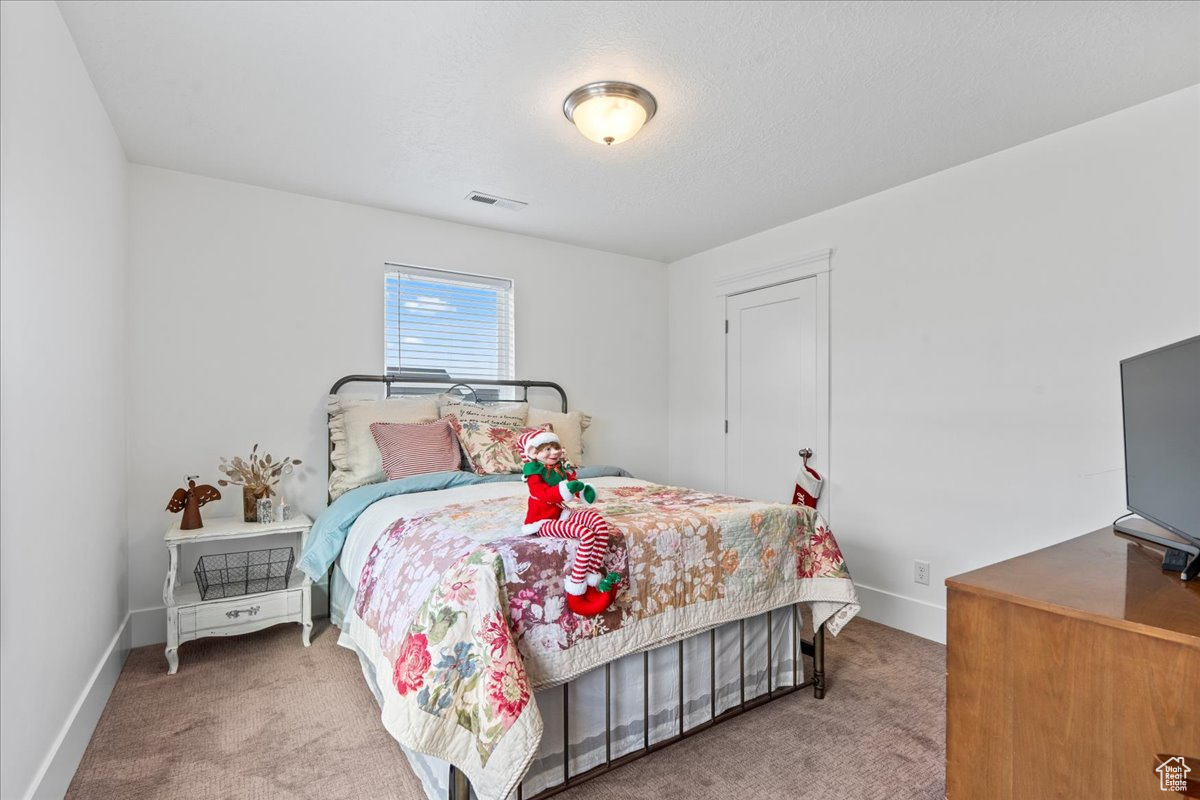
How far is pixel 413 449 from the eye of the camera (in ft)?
10.0

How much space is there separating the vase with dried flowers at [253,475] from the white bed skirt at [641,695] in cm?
105

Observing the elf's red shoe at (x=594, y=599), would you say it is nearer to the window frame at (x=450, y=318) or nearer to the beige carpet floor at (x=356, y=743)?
the beige carpet floor at (x=356, y=743)

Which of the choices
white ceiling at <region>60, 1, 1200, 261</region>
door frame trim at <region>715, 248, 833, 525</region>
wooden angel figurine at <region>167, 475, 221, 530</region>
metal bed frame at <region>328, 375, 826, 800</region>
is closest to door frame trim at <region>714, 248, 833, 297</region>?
door frame trim at <region>715, 248, 833, 525</region>

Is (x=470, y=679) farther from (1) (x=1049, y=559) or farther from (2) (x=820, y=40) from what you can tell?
(2) (x=820, y=40)

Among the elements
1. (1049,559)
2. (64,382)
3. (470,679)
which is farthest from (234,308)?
(1049,559)

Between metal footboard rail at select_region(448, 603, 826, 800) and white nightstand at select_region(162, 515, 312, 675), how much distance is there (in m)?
1.63

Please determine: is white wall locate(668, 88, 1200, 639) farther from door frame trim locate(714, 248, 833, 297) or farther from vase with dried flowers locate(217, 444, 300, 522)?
vase with dried flowers locate(217, 444, 300, 522)

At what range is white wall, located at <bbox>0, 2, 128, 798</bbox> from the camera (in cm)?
139

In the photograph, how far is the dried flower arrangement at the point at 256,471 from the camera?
288 cm

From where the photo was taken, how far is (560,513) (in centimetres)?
183

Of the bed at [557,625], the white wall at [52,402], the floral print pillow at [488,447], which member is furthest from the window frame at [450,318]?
the white wall at [52,402]

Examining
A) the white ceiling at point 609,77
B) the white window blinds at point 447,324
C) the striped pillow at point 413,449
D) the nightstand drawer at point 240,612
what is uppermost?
the white ceiling at point 609,77

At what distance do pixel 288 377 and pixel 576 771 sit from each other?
2.54 meters

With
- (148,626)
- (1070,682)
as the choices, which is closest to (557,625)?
(1070,682)
